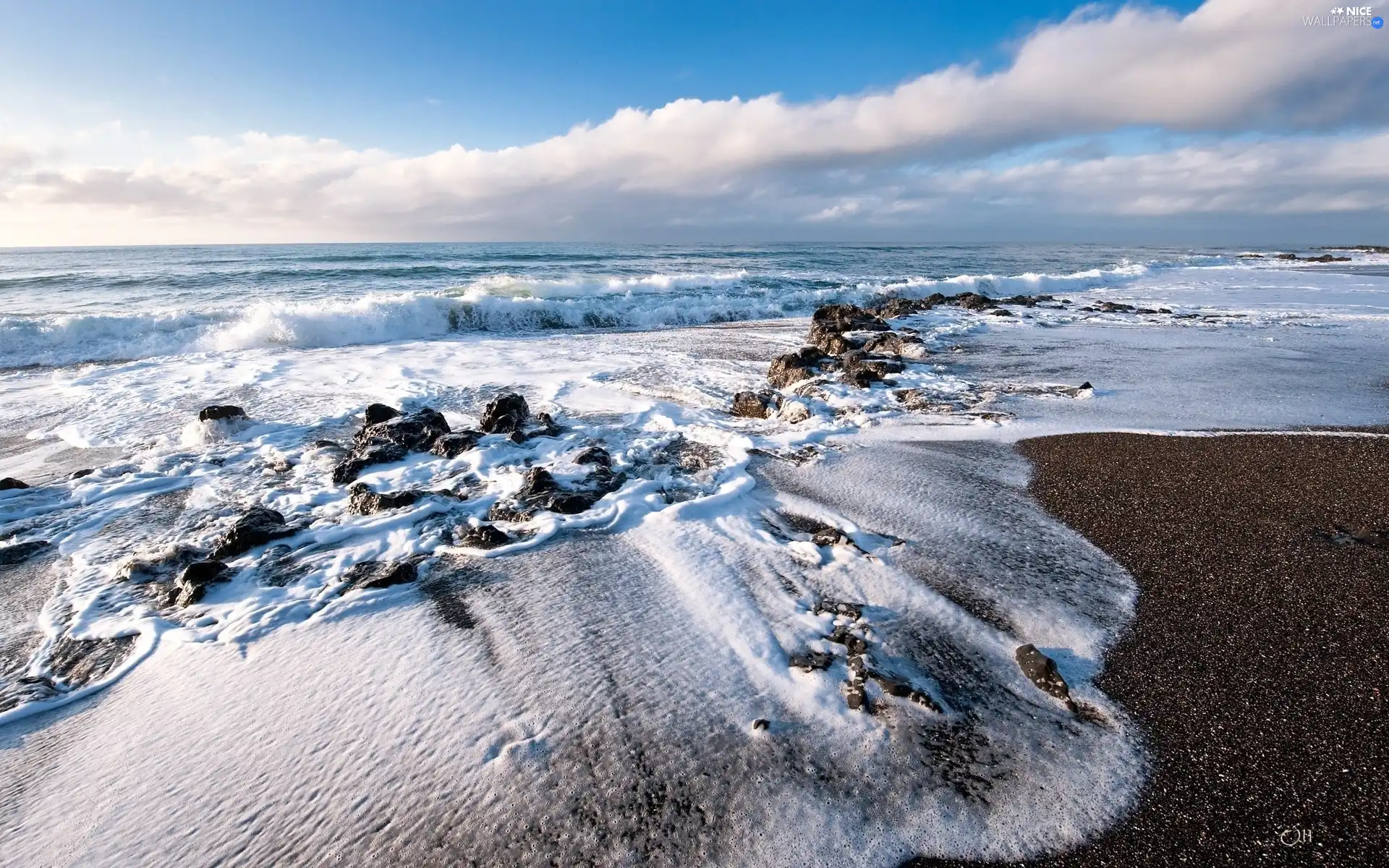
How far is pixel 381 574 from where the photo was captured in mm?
3492

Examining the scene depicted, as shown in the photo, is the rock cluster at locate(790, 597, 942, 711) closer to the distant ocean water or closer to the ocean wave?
the ocean wave

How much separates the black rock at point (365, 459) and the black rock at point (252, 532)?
0.85m

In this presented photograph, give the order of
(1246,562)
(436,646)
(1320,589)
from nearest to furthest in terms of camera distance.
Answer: (436,646)
(1320,589)
(1246,562)

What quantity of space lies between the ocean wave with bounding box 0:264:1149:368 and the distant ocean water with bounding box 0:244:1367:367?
0.04 metres

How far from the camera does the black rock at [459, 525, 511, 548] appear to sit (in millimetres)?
3799

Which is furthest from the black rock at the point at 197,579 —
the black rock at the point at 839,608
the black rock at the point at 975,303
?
the black rock at the point at 975,303

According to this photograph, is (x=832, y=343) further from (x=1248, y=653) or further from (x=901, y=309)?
(x=1248, y=653)

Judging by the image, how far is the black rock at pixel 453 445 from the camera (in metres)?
5.52

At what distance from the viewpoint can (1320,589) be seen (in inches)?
122

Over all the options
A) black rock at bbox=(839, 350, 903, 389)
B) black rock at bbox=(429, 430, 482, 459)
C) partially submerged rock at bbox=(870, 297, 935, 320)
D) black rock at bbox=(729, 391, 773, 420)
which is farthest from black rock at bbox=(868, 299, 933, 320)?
black rock at bbox=(429, 430, 482, 459)

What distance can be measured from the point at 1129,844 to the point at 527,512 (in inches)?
137

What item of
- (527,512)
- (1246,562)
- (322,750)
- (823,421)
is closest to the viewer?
(322,750)

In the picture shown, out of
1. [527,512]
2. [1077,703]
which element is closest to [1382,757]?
[1077,703]

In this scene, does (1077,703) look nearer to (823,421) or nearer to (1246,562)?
(1246,562)
